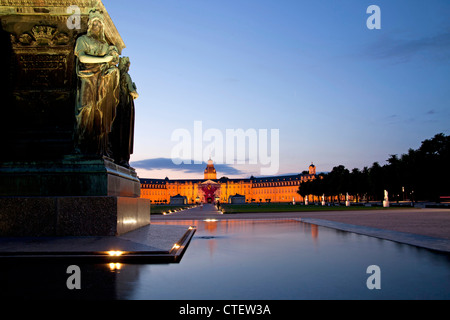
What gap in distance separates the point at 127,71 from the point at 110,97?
10.5 ft

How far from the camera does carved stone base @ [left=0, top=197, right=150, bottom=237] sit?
330 inches

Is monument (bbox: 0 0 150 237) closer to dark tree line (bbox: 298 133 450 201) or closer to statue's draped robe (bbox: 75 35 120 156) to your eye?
statue's draped robe (bbox: 75 35 120 156)

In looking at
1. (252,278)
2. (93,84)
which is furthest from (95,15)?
(252,278)

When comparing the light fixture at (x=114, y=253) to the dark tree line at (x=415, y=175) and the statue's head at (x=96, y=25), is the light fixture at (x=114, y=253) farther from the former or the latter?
the dark tree line at (x=415, y=175)

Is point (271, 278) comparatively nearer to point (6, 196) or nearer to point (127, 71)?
point (6, 196)

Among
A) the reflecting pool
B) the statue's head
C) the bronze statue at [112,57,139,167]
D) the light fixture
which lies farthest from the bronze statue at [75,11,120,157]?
the reflecting pool

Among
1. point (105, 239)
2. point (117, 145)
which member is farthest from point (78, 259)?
point (117, 145)

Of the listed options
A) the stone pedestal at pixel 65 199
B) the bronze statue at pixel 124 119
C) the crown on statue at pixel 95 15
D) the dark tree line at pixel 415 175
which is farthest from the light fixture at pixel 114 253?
the dark tree line at pixel 415 175

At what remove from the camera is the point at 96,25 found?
9.64 metres

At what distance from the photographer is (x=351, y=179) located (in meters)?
92.5

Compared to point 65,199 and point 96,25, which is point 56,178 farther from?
point 96,25

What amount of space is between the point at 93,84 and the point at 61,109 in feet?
4.24

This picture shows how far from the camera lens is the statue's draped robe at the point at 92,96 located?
9.36 metres

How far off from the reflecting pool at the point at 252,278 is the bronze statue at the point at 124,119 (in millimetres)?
6299
